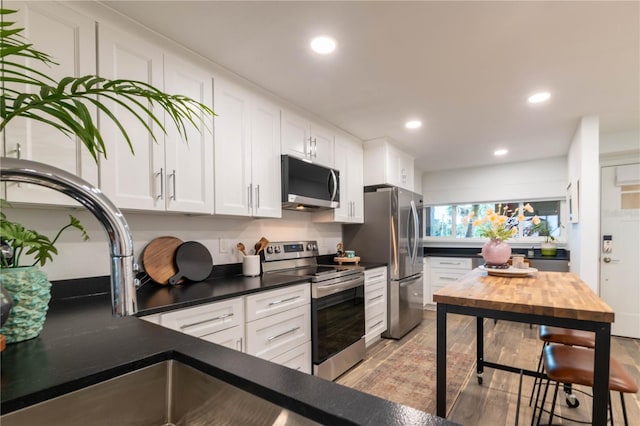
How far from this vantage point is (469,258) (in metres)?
4.77

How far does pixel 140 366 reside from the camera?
748mm

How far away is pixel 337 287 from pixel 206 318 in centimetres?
120

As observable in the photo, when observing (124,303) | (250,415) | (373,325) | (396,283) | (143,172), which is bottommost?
(373,325)

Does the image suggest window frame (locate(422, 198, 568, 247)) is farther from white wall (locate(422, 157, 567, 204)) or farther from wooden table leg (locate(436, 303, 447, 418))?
wooden table leg (locate(436, 303, 447, 418))

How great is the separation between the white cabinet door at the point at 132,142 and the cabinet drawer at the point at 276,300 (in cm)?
81

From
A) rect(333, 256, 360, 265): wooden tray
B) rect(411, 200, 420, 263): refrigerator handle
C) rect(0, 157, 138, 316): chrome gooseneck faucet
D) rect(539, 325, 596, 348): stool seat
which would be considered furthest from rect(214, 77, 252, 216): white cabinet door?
rect(411, 200, 420, 263): refrigerator handle

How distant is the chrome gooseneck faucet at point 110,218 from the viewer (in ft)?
1.73

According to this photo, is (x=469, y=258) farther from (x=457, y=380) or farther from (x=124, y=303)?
(x=124, y=303)

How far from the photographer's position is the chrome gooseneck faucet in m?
0.53

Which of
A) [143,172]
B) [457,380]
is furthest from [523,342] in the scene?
[143,172]

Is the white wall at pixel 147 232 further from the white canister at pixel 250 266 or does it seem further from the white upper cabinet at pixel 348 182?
the white upper cabinet at pixel 348 182

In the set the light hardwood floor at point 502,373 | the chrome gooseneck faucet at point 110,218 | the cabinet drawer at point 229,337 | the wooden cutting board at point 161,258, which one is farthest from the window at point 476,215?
the chrome gooseneck faucet at point 110,218

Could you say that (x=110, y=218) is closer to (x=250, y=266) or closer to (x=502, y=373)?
(x=250, y=266)

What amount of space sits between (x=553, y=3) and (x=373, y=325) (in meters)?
2.88
